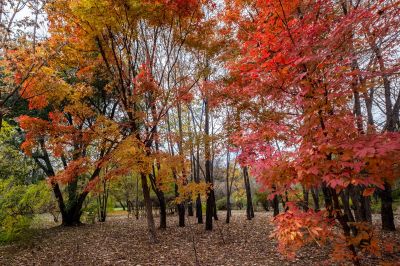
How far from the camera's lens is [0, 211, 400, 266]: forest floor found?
714cm

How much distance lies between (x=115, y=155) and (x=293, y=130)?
5.04m

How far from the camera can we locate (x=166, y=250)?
8.48m

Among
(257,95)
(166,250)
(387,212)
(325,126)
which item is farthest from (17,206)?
(387,212)

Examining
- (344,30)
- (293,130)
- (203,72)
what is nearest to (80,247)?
(203,72)

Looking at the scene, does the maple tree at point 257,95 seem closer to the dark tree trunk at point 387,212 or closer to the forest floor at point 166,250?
the dark tree trunk at point 387,212

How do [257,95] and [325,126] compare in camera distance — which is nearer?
[325,126]

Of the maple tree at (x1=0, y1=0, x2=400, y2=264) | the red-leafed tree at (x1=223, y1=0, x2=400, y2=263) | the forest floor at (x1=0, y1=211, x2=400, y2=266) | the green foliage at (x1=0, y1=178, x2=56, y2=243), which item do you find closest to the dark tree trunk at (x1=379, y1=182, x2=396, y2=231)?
the maple tree at (x1=0, y1=0, x2=400, y2=264)

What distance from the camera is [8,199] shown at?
31.7 feet

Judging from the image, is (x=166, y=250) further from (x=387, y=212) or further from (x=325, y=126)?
(x=387, y=212)

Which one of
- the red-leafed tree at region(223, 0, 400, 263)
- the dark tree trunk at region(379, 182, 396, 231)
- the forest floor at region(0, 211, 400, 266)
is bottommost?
the forest floor at region(0, 211, 400, 266)

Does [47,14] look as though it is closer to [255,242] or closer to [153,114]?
[153,114]

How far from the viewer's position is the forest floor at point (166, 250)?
7.14 metres

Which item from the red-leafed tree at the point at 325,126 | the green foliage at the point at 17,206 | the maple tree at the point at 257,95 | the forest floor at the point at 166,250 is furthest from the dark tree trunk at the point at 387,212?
the green foliage at the point at 17,206

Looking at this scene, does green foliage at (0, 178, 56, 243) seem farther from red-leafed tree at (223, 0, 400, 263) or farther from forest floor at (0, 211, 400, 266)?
red-leafed tree at (223, 0, 400, 263)
